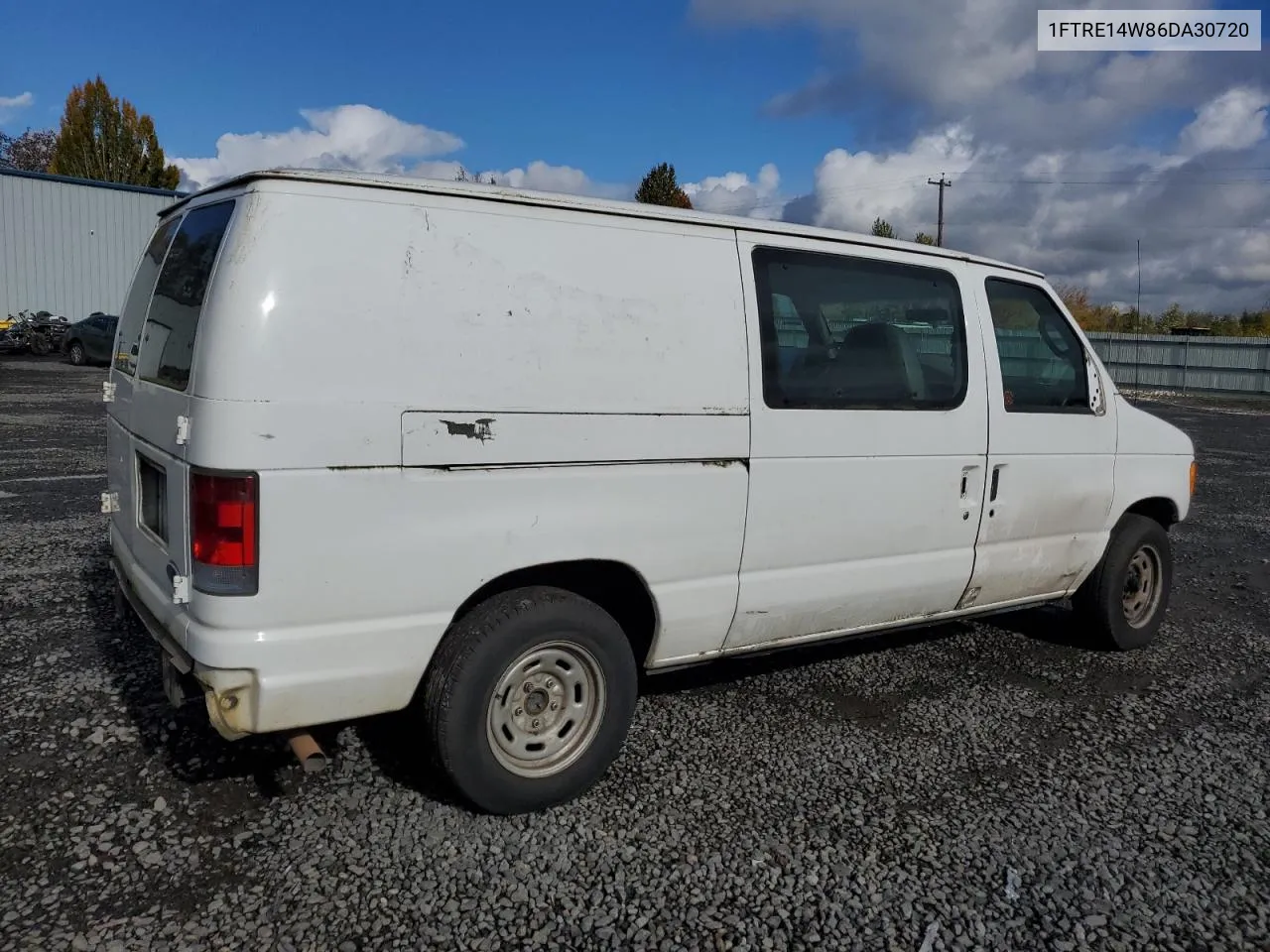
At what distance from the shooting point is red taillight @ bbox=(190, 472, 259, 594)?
2.84 metres

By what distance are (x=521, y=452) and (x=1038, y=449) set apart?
277 centimetres

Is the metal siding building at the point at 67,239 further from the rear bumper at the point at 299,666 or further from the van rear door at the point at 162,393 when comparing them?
the rear bumper at the point at 299,666

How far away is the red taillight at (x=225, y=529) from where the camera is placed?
2.84 m

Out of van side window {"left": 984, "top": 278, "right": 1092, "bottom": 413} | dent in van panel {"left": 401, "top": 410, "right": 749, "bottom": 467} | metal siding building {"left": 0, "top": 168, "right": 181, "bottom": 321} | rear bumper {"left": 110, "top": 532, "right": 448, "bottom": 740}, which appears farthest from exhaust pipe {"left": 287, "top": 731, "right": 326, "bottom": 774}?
metal siding building {"left": 0, "top": 168, "right": 181, "bottom": 321}

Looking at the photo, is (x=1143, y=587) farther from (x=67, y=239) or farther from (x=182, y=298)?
(x=67, y=239)

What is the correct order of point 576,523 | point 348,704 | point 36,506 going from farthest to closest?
point 36,506
point 576,523
point 348,704

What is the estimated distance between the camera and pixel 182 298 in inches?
131

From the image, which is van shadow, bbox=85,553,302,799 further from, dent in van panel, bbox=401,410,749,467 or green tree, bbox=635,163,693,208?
green tree, bbox=635,163,693,208

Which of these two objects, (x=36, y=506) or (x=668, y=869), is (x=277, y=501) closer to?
(x=668, y=869)

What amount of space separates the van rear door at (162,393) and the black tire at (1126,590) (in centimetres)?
453

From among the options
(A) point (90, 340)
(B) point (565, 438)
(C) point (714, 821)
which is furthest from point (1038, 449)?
(A) point (90, 340)

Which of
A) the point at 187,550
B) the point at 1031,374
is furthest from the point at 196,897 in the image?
the point at 1031,374

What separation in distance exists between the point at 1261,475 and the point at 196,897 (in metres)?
14.3

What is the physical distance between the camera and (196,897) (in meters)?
2.92
